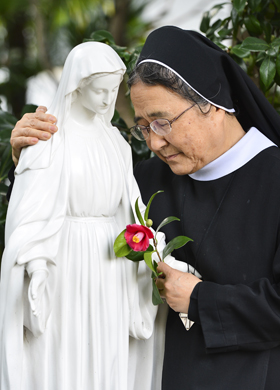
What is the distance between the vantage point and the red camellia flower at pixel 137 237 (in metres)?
1.35

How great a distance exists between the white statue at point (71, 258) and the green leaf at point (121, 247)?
0.20 feet

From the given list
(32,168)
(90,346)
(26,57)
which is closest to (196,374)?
(90,346)

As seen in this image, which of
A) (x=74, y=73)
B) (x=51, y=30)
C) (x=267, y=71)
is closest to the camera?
(x=74, y=73)

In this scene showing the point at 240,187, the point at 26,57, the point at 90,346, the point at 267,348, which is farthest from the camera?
the point at 26,57

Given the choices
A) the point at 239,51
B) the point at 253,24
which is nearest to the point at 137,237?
the point at 239,51

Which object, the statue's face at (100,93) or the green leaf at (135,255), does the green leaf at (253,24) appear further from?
the green leaf at (135,255)

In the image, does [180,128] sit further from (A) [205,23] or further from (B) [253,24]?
(A) [205,23]

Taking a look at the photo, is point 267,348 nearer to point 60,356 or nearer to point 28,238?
point 60,356

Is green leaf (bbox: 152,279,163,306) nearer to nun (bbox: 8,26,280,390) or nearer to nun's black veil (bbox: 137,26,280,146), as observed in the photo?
nun (bbox: 8,26,280,390)

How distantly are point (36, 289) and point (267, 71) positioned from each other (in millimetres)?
1462

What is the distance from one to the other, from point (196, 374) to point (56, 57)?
4713mm

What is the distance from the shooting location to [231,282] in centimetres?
155

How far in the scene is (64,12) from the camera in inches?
217

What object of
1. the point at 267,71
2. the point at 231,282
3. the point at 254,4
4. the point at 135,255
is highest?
the point at 254,4
